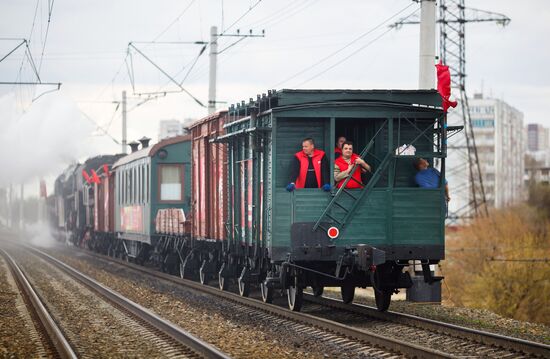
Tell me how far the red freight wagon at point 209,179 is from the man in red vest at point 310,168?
4.68 m

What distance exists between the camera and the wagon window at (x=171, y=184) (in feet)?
93.4

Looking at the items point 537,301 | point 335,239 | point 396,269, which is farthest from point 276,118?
point 537,301

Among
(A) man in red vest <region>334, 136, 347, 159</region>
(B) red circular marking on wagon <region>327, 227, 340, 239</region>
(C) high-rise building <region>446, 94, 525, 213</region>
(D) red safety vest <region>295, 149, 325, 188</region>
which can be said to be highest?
(C) high-rise building <region>446, 94, 525, 213</region>

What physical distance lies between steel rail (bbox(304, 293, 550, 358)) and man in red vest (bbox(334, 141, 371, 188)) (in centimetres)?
209

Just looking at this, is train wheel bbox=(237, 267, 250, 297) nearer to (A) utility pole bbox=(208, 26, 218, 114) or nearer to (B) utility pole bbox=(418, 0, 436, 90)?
(B) utility pole bbox=(418, 0, 436, 90)

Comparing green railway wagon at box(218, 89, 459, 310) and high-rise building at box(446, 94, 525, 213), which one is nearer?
green railway wagon at box(218, 89, 459, 310)

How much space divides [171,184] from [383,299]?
1391 cm

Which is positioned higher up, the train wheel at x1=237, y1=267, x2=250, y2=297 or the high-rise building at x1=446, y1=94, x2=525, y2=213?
the high-rise building at x1=446, y1=94, x2=525, y2=213

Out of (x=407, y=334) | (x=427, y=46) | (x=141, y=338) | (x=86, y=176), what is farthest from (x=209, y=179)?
(x=86, y=176)

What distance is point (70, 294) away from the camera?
21406 mm

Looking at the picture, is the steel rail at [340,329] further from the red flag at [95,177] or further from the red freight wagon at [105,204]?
the red flag at [95,177]

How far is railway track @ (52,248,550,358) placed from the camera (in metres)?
11.1

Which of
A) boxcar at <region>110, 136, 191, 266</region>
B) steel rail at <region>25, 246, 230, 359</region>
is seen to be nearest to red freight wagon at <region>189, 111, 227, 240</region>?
steel rail at <region>25, 246, 230, 359</region>

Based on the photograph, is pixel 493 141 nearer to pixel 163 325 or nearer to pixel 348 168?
pixel 348 168
